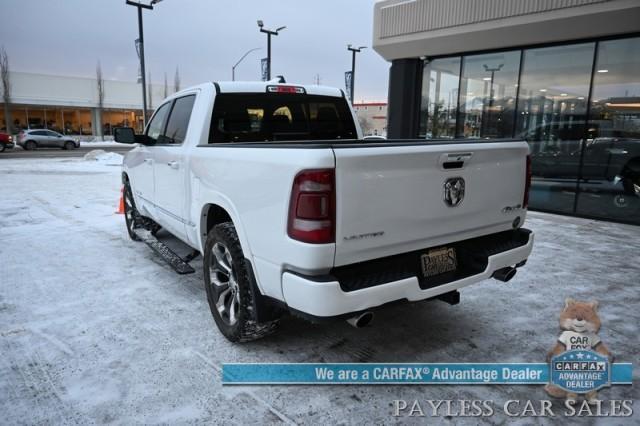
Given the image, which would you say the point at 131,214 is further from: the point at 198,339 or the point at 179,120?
the point at 198,339

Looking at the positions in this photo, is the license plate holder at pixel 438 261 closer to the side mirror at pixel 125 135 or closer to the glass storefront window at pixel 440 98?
the side mirror at pixel 125 135

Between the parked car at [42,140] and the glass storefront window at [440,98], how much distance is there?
2719 cm

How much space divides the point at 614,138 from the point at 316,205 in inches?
357

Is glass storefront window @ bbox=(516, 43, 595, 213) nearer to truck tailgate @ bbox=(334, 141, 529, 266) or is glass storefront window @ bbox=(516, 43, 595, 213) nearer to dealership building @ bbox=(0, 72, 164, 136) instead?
truck tailgate @ bbox=(334, 141, 529, 266)

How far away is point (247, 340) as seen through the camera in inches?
125

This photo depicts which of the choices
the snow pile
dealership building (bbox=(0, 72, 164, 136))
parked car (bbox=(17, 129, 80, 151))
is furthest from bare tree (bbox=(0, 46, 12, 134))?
the snow pile

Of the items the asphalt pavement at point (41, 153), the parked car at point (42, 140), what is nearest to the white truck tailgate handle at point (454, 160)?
the asphalt pavement at point (41, 153)

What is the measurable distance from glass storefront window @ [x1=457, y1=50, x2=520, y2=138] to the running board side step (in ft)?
28.9

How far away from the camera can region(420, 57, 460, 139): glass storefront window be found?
11711 mm

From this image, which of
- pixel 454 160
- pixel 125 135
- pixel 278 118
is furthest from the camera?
pixel 125 135

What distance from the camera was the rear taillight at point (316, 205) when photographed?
2.30 metres

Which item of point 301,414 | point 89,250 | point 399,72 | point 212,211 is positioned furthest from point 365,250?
point 399,72

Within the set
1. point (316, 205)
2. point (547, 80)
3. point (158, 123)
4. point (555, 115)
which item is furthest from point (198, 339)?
point (547, 80)

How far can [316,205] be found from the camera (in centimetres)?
232
